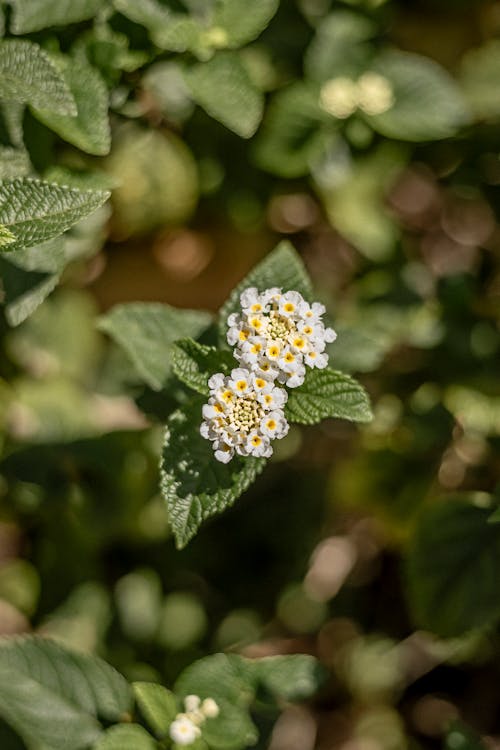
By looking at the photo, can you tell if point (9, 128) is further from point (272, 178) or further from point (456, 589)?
point (456, 589)

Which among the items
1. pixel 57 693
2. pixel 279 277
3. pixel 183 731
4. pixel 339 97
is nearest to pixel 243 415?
pixel 279 277

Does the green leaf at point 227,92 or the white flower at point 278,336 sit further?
the green leaf at point 227,92

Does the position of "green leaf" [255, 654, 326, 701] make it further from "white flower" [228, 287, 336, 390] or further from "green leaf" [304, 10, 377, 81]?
"green leaf" [304, 10, 377, 81]

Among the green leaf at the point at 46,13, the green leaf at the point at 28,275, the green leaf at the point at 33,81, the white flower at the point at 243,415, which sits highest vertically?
the green leaf at the point at 46,13

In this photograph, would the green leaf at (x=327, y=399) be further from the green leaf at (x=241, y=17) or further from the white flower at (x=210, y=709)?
the green leaf at (x=241, y=17)

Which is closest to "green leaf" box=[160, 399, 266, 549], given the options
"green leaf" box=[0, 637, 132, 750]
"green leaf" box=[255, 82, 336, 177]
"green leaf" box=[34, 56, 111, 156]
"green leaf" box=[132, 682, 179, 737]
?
"green leaf" box=[132, 682, 179, 737]

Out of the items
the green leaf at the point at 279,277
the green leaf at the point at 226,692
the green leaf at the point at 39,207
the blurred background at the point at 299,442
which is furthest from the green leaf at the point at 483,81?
the green leaf at the point at 226,692
